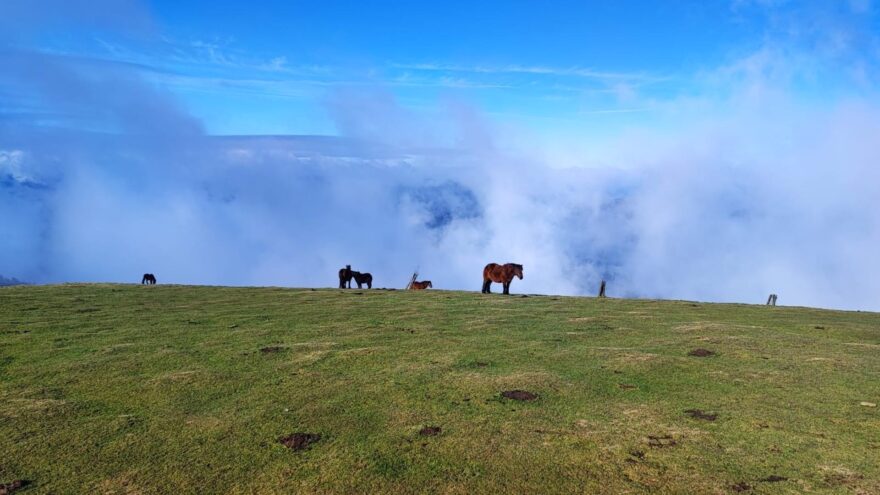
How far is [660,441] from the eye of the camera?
7.58 meters

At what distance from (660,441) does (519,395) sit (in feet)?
8.06

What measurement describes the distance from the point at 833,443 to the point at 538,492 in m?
4.30

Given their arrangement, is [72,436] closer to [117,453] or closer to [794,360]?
[117,453]

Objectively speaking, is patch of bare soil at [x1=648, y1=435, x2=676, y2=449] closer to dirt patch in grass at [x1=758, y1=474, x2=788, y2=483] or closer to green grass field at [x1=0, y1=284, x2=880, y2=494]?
green grass field at [x1=0, y1=284, x2=880, y2=494]

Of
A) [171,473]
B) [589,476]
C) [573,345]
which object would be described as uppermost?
[573,345]

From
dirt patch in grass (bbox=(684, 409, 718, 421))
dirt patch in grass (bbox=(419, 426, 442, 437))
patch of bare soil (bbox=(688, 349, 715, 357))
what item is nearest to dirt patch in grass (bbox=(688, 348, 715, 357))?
patch of bare soil (bbox=(688, 349, 715, 357))

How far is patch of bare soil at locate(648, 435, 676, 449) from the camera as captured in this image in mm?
7414

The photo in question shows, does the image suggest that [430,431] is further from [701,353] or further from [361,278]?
[361,278]

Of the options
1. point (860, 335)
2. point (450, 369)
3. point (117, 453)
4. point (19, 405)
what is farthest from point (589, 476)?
point (860, 335)

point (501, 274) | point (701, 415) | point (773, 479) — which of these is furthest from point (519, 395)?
point (501, 274)

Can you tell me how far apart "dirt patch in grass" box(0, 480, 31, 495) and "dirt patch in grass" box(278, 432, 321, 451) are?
2891 mm

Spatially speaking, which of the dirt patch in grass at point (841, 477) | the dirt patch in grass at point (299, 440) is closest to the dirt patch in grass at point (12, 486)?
the dirt patch in grass at point (299, 440)

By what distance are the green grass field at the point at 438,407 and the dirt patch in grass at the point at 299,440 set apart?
104 mm

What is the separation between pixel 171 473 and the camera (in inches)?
269
